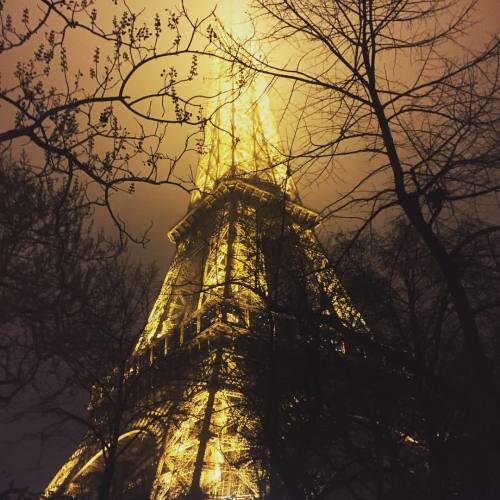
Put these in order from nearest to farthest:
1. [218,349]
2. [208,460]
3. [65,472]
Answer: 1. [208,460]
2. [218,349]
3. [65,472]

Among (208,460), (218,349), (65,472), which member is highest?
(218,349)

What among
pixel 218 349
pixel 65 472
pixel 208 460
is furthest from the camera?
pixel 65 472

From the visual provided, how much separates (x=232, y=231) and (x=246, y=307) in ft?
22.3

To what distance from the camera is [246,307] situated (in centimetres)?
1351

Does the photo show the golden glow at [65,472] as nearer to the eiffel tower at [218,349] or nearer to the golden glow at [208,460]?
the eiffel tower at [218,349]

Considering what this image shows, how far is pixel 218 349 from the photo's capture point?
15.0 metres

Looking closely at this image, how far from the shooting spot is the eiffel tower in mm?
7773

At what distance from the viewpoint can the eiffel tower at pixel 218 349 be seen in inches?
306

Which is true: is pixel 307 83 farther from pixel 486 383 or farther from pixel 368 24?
pixel 486 383

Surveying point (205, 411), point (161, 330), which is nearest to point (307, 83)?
point (205, 411)

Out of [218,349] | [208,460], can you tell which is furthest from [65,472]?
[218,349]

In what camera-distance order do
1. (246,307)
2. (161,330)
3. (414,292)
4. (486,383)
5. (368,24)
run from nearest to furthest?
1. (486,383)
2. (368,24)
3. (414,292)
4. (246,307)
5. (161,330)

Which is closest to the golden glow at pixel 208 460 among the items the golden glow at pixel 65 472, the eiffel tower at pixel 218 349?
the eiffel tower at pixel 218 349

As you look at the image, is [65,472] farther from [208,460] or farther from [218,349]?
[218,349]
